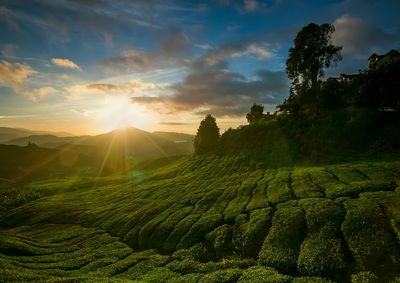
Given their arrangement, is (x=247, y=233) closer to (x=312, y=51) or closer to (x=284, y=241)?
(x=284, y=241)

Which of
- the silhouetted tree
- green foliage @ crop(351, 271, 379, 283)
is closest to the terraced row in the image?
green foliage @ crop(351, 271, 379, 283)

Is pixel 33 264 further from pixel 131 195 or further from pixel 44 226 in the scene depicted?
pixel 131 195

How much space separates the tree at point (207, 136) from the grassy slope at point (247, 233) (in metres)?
43.0

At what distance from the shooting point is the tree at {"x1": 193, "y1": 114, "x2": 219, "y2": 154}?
392 ft

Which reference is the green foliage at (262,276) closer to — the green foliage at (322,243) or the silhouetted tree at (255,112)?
the green foliage at (322,243)

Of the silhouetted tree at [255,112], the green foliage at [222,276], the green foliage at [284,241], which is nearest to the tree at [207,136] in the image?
the silhouetted tree at [255,112]

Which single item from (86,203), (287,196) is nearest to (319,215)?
(287,196)

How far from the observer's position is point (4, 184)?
167375 millimetres

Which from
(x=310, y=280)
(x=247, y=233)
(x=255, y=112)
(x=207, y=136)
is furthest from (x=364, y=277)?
(x=255, y=112)

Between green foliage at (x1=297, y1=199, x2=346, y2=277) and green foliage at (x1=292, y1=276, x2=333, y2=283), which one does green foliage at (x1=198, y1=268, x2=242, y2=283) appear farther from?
green foliage at (x1=297, y1=199, x2=346, y2=277)

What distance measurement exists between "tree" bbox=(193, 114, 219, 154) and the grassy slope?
43.0 metres

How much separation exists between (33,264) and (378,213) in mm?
47635

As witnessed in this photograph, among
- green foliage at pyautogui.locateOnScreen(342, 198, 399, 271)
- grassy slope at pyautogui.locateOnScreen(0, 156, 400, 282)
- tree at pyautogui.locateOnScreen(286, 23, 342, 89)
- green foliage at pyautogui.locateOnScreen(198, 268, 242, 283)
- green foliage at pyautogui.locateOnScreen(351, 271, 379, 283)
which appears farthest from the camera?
tree at pyautogui.locateOnScreen(286, 23, 342, 89)

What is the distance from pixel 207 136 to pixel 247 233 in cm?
8117
